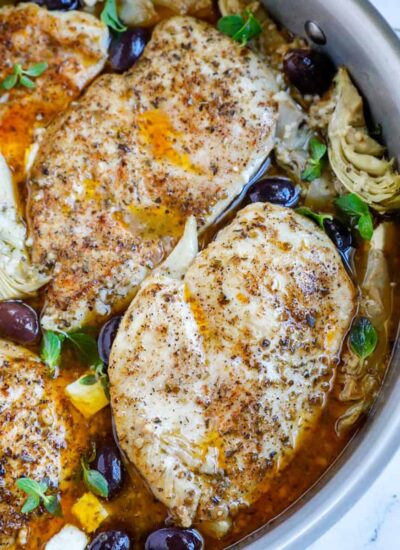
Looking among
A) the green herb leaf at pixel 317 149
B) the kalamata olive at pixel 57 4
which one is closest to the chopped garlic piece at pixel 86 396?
the green herb leaf at pixel 317 149

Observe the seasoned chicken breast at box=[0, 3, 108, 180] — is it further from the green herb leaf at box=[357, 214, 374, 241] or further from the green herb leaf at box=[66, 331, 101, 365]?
the green herb leaf at box=[357, 214, 374, 241]

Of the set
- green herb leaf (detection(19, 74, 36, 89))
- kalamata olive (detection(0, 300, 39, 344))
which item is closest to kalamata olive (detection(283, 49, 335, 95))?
green herb leaf (detection(19, 74, 36, 89))

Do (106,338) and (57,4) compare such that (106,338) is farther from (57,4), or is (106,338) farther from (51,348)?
(57,4)

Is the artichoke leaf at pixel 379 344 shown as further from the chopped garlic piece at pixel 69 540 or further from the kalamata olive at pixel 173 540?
the chopped garlic piece at pixel 69 540

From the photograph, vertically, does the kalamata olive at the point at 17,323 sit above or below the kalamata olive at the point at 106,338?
below

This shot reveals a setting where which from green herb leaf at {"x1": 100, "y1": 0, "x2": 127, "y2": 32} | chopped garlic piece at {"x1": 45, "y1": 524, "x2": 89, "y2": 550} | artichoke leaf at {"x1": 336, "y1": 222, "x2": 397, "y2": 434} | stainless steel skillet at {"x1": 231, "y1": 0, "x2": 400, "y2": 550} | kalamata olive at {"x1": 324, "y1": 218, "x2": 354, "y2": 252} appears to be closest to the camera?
stainless steel skillet at {"x1": 231, "y1": 0, "x2": 400, "y2": 550}

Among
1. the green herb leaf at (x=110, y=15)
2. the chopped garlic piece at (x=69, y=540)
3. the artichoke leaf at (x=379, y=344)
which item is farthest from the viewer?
the green herb leaf at (x=110, y=15)

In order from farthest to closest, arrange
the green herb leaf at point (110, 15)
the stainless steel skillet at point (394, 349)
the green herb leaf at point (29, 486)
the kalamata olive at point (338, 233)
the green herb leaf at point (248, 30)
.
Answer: the green herb leaf at point (110, 15) → the green herb leaf at point (248, 30) → the kalamata olive at point (338, 233) → the green herb leaf at point (29, 486) → the stainless steel skillet at point (394, 349)
